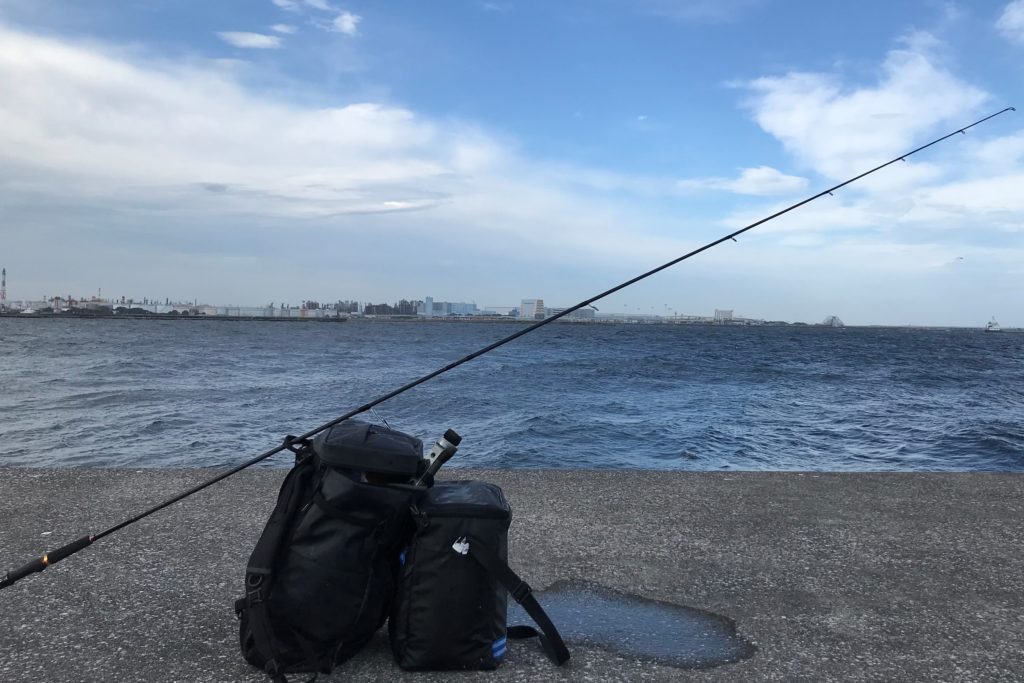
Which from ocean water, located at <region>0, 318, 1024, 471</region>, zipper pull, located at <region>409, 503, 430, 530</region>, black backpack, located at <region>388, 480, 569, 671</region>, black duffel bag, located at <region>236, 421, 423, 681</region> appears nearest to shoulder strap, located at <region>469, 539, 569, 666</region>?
black backpack, located at <region>388, 480, 569, 671</region>

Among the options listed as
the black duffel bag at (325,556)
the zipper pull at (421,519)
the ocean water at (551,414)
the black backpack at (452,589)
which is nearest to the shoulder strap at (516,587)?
the black backpack at (452,589)

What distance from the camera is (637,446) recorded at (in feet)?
40.0

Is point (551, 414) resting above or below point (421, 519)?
below

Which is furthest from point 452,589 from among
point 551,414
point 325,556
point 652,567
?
point 551,414

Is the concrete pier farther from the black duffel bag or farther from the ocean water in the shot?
the ocean water

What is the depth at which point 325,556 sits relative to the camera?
8.52 ft

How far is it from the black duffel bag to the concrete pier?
0.72 ft

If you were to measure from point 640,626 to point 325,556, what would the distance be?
4.72ft

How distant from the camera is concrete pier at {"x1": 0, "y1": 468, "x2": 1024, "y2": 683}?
2.84 meters

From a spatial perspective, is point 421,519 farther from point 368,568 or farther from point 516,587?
point 516,587

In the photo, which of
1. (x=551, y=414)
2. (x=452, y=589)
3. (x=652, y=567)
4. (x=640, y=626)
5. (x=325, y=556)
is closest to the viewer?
(x=325, y=556)

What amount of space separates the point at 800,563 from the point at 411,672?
7.54 feet

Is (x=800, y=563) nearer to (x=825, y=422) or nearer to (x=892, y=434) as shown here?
(x=892, y=434)

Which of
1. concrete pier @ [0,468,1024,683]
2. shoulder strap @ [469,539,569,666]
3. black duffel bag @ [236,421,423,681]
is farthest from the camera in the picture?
concrete pier @ [0,468,1024,683]
